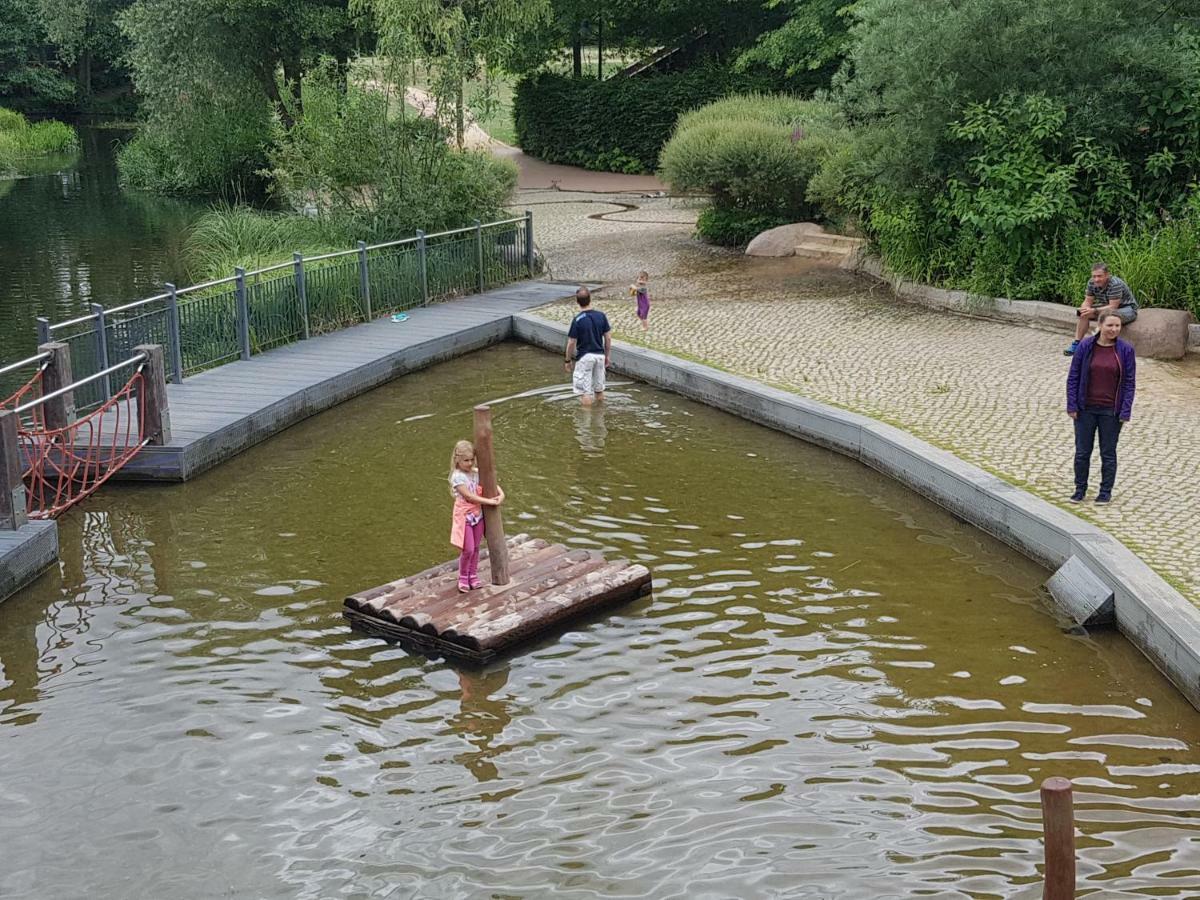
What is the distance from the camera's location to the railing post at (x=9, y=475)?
31.7 ft

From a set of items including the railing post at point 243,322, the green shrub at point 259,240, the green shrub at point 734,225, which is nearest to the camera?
the railing post at point 243,322

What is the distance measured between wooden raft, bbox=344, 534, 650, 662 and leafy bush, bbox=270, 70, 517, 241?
11.2 m

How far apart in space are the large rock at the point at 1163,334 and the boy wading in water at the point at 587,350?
5.82 meters

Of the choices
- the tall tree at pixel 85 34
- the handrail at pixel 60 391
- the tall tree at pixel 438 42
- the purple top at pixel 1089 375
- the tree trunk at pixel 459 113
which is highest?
the tall tree at pixel 85 34

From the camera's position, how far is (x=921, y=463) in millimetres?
11539

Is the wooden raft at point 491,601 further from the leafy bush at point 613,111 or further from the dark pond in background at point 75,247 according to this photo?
the leafy bush at point 613,111

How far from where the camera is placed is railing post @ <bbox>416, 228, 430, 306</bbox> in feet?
60.3

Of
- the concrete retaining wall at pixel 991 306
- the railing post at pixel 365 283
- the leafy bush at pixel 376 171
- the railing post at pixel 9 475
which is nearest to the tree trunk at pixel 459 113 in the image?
the leafy bush at pixel 376 171

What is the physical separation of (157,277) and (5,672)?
1685 cm

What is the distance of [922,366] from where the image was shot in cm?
1492

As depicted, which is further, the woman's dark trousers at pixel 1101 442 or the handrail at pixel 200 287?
the handrail at pixel 200 287

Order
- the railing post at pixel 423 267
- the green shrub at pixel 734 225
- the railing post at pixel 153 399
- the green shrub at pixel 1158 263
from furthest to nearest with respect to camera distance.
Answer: the green shrub at pixel 734 225 → the railing post at pixel 423 267 → the green shrub at pixel 1158 263 → the railing post at pixel 153 399

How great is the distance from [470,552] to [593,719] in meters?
1.74

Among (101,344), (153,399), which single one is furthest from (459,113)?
(153,399)
